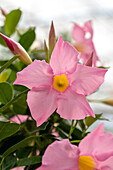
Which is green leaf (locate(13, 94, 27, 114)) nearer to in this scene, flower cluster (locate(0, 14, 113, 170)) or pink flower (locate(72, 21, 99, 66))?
flower cluster (locate(0, 14, 113, 170))

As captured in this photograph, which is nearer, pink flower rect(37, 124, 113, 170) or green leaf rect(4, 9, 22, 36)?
pink flower rect(37, 124, 113, 170)

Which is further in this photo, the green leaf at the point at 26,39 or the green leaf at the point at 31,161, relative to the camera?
the green leaf at the point at 26,39

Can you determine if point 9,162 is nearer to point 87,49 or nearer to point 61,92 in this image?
point 61,92

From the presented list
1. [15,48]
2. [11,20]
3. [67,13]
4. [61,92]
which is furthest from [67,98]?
[67,13]

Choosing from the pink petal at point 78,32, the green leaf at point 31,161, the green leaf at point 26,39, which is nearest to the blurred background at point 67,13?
the pink petal at point 78,32

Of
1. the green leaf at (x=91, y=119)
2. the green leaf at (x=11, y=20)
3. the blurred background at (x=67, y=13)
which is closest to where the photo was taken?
the green leaf at (x=91, y=119)

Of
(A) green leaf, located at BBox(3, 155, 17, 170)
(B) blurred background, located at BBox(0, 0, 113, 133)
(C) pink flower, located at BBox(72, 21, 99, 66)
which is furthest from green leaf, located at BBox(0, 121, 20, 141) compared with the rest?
(B) blurred background, located at BBox(0, 0, 113, 133)

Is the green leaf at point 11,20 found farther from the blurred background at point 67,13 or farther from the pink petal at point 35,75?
the blurred background at point 67,13
